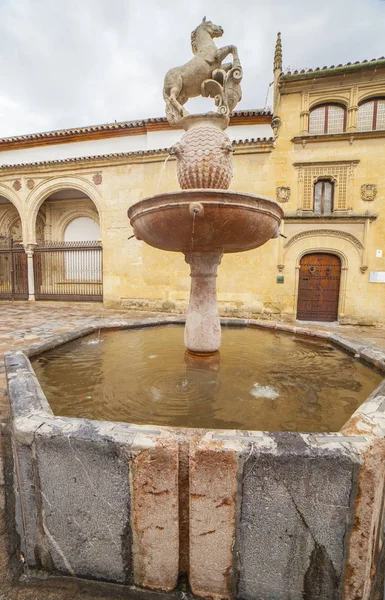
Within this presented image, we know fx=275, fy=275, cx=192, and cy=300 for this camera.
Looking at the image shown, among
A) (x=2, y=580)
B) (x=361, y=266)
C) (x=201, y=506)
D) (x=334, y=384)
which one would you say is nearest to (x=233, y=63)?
(x=334, y=384)

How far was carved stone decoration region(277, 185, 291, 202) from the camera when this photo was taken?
9.15 metres

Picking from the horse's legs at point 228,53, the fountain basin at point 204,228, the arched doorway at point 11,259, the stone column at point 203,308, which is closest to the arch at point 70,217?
the arched doorway at point 11,259

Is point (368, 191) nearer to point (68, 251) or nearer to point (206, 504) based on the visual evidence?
point (206, 504)

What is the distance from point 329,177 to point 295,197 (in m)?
1.27

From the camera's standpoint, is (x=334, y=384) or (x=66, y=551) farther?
(x=334, y=384)

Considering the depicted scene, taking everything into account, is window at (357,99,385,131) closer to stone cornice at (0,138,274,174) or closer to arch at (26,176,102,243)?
stone cornice at (0,138,274,174)

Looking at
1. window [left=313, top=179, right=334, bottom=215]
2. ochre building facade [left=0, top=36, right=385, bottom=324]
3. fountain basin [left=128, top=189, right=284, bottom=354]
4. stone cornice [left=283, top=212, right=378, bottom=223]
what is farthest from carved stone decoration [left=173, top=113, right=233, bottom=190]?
window [left=313, top=179, right=334, bottom=215]

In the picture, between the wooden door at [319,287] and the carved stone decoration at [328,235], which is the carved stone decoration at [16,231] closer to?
the carved stone decoration at [328,235]

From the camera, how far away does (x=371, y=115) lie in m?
9.00

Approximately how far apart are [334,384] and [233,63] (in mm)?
3870

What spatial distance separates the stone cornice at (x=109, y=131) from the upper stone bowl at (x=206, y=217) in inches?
376

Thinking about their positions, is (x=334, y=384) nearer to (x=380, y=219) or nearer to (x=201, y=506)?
(x=201, y=506)

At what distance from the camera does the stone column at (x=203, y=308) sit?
9.80 ft

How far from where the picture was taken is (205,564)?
1220 millimetres
